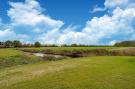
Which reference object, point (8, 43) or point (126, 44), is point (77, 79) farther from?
point (8, 43)

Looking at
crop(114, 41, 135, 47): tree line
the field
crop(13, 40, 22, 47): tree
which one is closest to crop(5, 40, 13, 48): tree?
crop(13, 40, 22, 47): tree

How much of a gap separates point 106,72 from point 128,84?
14.8 feet

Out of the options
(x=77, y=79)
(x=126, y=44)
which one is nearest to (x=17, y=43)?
(x=126, y=44)

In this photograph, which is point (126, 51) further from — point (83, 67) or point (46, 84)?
point (46, 84)

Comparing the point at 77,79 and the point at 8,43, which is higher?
the point at 8,43

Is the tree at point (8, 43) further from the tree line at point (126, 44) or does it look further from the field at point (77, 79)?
the field at point (77, 79)

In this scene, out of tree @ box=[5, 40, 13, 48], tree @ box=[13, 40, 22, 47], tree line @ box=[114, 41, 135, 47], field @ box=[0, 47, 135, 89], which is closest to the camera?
field @ box=[0, 47, 135, 89]

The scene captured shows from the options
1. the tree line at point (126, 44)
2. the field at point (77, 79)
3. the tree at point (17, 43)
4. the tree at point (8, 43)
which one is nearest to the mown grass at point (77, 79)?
the field at point (77, 79)

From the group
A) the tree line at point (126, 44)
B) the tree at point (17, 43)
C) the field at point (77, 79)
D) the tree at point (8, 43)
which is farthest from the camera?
the tree at point (17, 43)

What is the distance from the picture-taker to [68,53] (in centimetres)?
6700

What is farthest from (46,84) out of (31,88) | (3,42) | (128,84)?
(3,42)

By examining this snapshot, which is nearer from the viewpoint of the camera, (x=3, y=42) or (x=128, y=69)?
(x=128, y=69)

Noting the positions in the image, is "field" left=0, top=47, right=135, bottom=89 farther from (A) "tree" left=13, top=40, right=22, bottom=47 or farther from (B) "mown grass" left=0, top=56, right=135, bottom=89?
(A) "tree" left=13, top=40, right=22, bottom=47

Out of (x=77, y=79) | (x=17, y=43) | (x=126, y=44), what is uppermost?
(x=17, y=43)
